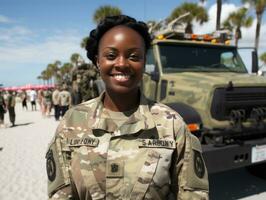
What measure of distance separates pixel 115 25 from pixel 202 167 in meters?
0.73

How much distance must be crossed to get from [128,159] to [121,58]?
0.43 m

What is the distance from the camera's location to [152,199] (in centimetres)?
135

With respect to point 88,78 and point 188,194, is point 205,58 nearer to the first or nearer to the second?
point 188,194

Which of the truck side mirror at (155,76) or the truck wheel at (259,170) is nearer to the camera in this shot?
the truck side mirror at (155,76)

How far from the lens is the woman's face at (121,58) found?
1396mm

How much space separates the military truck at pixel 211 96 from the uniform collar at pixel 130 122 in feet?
7.38

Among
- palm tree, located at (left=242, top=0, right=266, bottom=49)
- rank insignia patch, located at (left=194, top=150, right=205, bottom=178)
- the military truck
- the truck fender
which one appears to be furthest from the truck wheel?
palm tree, located at (left=242, top=0, right=266, bottom=49)

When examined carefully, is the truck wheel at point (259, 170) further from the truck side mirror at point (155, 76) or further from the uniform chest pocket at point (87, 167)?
the uniform chest pocket at point (87, 167)

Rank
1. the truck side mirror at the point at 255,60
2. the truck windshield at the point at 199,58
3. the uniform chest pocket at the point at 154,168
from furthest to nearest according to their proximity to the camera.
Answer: the truck side mirror at the point at 255,60 → the truck windshield at the point at 199,58 → the uniform chest pocket at the point at 154,168

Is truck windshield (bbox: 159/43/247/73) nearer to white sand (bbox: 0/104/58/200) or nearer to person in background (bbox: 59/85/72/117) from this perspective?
white sand (bbox: 0/104/58/200)

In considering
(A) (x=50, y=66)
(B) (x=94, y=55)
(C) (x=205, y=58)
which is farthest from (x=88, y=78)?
(A) (x=50, y=66)

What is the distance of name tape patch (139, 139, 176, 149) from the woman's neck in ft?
0.65

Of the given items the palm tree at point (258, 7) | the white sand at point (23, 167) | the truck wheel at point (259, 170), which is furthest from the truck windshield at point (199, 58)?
the palm tree at point (258, 7)

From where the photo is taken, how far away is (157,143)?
1.37 meters
